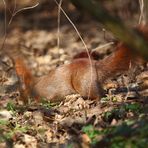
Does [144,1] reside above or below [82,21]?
above

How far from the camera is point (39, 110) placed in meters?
6.30

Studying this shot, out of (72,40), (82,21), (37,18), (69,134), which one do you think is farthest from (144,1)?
(37,18)

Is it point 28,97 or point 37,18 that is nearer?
point 28,97

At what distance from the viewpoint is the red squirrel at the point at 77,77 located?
6629mm

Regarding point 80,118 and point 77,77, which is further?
point 77,77

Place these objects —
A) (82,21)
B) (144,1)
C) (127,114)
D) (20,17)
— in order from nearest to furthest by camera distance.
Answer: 1. (127,114)
2. (144,1)
3. (82,21)
4. (20,17)

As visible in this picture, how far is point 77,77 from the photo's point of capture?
6945 mm

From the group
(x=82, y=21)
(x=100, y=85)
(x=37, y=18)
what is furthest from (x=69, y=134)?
(x=37, y=18)

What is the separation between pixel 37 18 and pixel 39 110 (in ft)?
25.2

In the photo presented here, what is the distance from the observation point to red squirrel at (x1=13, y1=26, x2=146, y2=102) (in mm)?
6629

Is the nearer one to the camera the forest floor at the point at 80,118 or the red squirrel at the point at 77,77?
the forest floor at the point at 80,118

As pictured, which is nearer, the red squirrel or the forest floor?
the forest floor

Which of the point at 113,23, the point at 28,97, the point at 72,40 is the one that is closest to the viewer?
the point at 113,23

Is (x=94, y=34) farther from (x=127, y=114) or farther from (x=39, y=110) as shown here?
(x=127, y=114)
